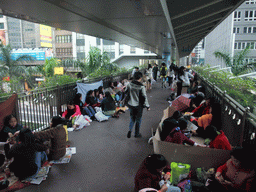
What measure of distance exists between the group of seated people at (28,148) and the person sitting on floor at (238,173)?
3.02 meters

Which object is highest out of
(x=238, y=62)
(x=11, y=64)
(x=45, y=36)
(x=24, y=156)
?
(x=45, y=36)

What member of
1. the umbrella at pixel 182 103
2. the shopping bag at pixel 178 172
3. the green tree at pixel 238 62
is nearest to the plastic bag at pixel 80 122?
the umbrella at pixel 182 103

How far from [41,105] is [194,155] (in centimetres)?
483

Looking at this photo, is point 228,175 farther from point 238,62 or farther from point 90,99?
point 238,62

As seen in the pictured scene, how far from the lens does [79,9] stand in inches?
185

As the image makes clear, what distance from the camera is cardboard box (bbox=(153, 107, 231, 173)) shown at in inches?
127

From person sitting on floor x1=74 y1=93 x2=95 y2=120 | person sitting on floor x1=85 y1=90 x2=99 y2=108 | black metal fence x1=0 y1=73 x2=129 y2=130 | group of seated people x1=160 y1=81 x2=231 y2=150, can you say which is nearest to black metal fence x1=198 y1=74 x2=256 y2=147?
group of seated people x1=160 y1=81 x2=231 y2=150

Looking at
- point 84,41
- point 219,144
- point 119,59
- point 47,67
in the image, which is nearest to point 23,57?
point 47,67

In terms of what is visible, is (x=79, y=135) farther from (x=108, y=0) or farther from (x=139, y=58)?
(x=139, y=58)

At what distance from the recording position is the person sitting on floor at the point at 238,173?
2633 millimetres

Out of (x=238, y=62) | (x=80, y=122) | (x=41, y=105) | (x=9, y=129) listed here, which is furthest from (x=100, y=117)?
(x=238, y=62)

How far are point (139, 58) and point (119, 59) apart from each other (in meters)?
4.95

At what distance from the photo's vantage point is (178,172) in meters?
3.28

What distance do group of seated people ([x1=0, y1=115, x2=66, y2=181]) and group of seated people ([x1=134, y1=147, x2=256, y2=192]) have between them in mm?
2039
